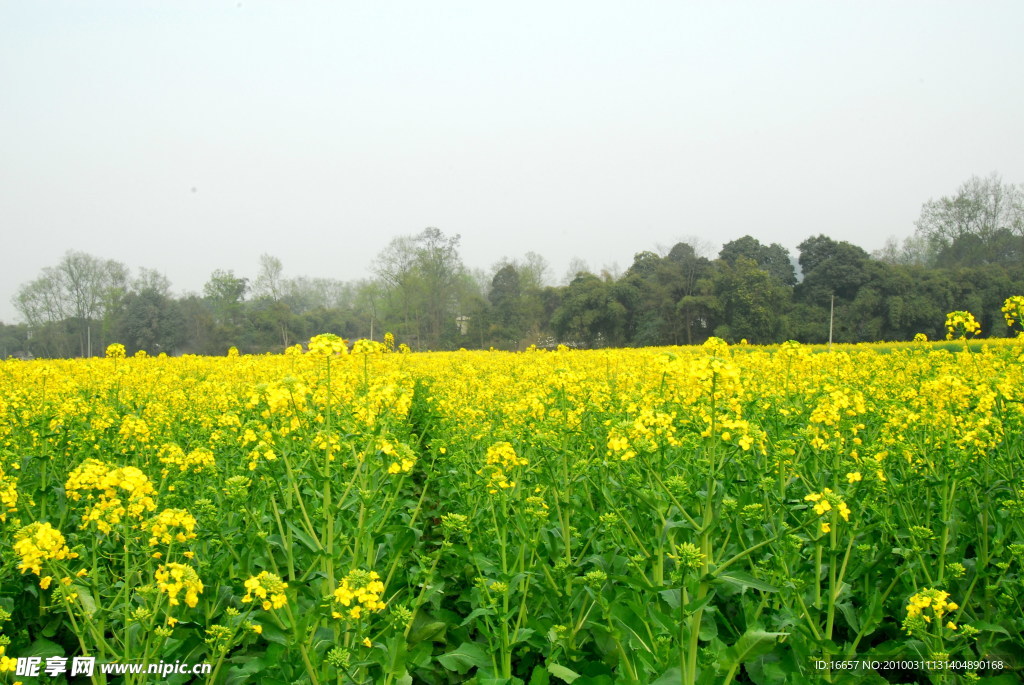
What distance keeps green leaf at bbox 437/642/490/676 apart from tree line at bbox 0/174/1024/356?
22870 millimetres

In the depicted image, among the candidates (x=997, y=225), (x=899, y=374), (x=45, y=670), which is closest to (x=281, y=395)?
(x=45, y=670)

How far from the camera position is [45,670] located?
8.71ft

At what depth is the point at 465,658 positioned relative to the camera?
2766 millimetres

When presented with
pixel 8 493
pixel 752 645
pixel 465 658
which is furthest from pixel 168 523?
pixel 752 645

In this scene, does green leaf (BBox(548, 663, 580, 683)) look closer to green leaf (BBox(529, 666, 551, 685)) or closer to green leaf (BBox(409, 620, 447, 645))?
green leaf (BBox(529, 666, 551, 685))

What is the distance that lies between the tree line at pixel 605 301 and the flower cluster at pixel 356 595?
23.3 m

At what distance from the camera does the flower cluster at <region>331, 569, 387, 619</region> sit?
6.91 ft

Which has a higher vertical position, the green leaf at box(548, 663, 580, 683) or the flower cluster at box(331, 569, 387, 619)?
the flower cluster at box(331, 569, 387, 619)

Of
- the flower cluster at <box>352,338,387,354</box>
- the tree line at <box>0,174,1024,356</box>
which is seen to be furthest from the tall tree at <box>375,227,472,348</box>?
the flower cluster at <box>352,338,387,354</box>

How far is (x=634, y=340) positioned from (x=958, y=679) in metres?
32.8

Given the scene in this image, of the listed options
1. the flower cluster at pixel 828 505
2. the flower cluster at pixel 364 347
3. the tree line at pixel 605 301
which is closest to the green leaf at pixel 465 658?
the flower cluster at pixel 828 505

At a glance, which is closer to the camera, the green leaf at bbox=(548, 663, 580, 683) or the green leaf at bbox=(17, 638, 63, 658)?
the green leaf at bbox=(548, 663, 580, 683)

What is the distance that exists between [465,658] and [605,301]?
32217mm

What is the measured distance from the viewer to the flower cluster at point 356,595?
82.9 inches
